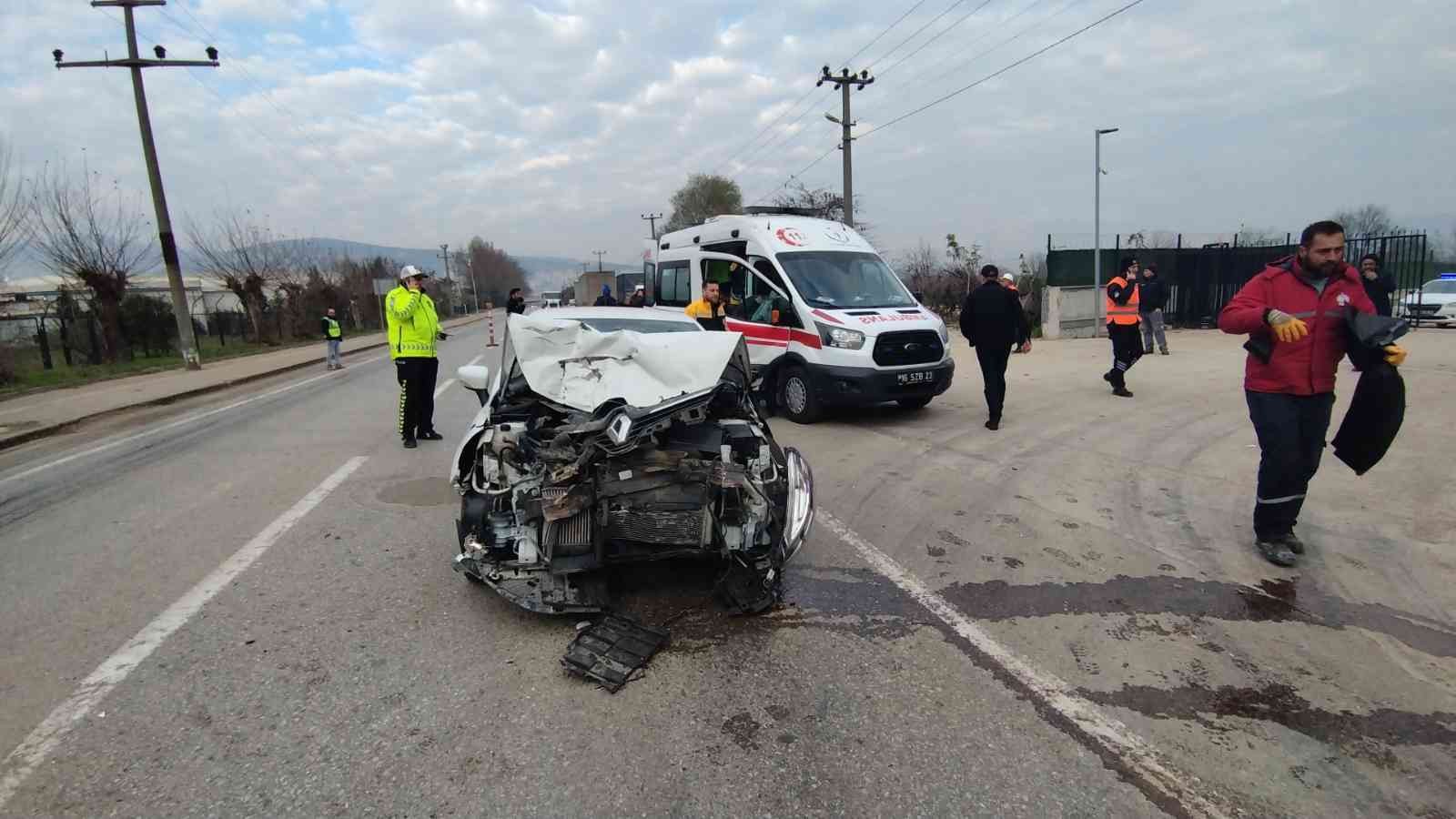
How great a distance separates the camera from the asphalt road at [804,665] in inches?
100

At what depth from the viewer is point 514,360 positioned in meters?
4.70

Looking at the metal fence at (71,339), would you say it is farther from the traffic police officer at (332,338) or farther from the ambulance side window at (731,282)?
the ambulance side window at (731,282)

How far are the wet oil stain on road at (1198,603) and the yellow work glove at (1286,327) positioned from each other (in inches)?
54.6

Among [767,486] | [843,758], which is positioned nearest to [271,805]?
[843,758]

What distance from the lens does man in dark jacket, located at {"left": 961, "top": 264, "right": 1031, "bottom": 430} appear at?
8.18 meters

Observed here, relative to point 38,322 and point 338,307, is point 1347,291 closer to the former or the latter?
point 38,322

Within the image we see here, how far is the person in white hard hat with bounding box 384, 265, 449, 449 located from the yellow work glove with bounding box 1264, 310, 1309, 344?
7.29 metres

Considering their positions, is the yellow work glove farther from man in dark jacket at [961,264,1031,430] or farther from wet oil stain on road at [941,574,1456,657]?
man in dark jacket at [961,264,1031,430]

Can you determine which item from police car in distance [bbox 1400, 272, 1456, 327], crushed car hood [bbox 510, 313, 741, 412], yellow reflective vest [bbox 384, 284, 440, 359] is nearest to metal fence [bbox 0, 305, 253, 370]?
yellow reflective vest [bbox 384, 284, 440, 359]

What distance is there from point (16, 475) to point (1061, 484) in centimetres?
1022

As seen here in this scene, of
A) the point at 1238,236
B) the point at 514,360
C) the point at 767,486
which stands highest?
the point at 1238,236

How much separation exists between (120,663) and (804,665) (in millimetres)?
3146

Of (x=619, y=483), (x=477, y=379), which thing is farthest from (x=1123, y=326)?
(x=619, y=483)

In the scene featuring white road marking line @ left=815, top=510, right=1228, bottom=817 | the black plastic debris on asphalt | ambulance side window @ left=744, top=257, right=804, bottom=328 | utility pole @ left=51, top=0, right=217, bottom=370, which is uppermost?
utility pole @ left=51, top=0, right=217, bottom=370
